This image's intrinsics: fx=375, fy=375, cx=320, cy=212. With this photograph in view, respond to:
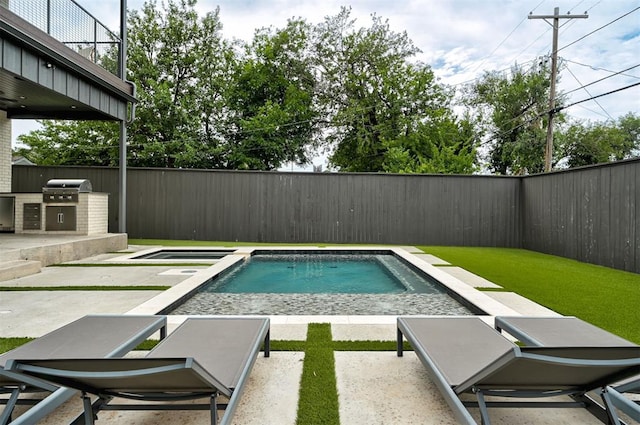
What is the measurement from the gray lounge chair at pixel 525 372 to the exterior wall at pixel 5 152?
1021 cm

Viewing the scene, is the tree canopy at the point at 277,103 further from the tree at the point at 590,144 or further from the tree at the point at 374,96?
the tree at the point at 590,144

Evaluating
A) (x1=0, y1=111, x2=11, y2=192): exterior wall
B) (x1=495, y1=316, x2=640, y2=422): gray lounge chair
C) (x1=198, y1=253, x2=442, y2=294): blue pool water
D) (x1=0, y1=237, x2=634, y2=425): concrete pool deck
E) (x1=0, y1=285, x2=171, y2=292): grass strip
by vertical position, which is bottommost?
(x1=198, y1=253, x2=442, y2=294): blue pool water

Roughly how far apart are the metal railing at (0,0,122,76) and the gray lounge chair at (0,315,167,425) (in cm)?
565

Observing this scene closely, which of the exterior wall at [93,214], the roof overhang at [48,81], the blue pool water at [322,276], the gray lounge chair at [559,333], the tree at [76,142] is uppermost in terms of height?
the tree at [76,142]

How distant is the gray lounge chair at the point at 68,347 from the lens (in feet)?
5.09

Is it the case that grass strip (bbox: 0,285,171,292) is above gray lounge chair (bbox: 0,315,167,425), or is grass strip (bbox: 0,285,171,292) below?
below

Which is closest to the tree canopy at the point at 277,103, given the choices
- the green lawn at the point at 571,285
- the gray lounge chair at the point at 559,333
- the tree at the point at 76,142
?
the tree at the point at 76,142

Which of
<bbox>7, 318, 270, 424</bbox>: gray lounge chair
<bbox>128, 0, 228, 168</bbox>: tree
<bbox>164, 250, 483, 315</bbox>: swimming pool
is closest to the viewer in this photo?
<bbox>7, 318, 270, 424</bbox>: gray lounge chair

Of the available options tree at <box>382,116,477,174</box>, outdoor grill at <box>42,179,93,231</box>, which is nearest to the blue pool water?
outdoor grill at <box>42,179,93,231</box>

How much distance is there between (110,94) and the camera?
24.3ft

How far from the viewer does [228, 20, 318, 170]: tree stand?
1683 centimetres

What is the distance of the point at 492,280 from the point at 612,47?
15161 mm

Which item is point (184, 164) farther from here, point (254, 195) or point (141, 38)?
point (254, 195)

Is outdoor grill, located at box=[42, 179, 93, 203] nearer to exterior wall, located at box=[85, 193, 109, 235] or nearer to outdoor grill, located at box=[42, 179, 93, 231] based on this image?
outdoor grill, located at box=[42, 179, 93, 231]
